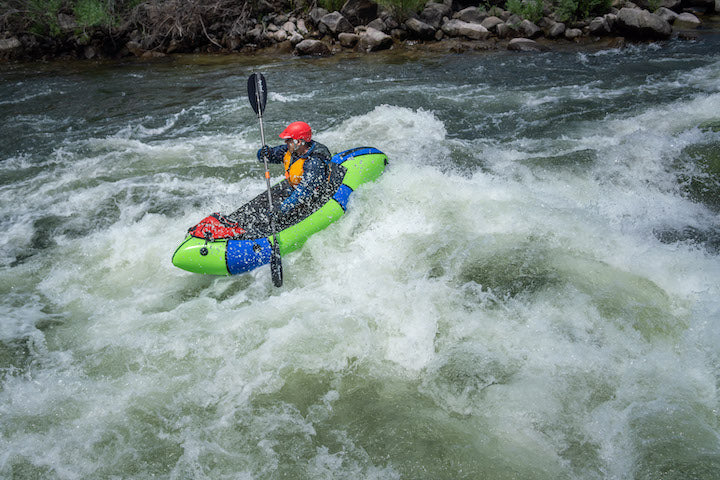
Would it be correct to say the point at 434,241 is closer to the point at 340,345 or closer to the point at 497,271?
the point at 497,271

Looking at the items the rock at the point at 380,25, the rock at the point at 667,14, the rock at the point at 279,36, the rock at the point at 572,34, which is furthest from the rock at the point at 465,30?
the rock at the point at 667,14

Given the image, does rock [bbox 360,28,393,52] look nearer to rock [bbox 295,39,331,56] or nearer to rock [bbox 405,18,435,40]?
rock [bbox 405,18,435,40]

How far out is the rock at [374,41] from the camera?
1147 centimetres

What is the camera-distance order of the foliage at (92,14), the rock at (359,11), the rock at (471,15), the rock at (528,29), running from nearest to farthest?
1. the rock at (528,29)
2. the rock at (359,11)
3. the rock at (471,15)
4. the foliage at (92,14)

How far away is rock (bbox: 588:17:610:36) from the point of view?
37.1ft

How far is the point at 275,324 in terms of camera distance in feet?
12.6

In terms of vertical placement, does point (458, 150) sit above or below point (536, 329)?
above

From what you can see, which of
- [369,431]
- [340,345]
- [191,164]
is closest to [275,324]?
[340,345]

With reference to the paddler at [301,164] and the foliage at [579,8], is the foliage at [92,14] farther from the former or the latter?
the foliage at [579,8]

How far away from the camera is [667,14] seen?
11758 millimetres

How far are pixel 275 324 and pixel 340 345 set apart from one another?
1.85 ft

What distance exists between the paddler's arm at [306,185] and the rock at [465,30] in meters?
8.57

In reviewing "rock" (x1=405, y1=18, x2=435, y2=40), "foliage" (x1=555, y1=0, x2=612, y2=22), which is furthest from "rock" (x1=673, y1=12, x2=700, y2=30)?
"rock" (x1=405, y1=18, x2=435, y2=40)

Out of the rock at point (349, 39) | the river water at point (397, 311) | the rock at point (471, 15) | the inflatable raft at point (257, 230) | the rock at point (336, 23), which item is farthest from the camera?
the rock at point (471, 15)
